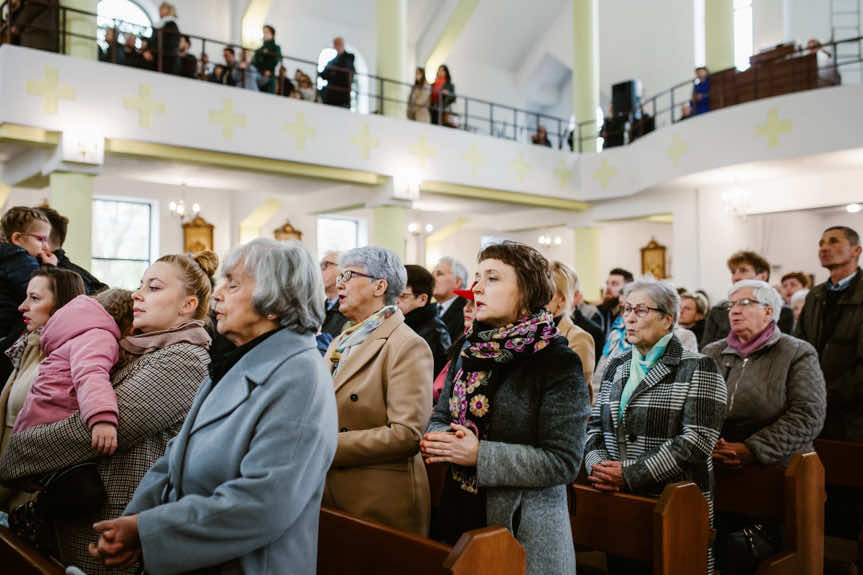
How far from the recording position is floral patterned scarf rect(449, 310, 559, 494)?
1948 millimetres

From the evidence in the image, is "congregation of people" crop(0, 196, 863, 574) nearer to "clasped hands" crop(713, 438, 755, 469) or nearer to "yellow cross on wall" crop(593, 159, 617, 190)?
"clasped hands" crop(713, 438, 755, 469)

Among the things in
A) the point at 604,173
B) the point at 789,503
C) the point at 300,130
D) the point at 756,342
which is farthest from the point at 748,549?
A: the point at 604,173

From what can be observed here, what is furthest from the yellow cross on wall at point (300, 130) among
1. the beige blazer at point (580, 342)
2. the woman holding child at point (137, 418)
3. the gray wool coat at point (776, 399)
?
the woman holding child at point (137, 418)

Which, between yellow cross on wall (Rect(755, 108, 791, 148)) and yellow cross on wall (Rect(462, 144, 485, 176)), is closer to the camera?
yellow cross on wall (Rect(755, 108, 791, 148))

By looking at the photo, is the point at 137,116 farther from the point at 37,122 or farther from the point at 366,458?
the point at 366,458

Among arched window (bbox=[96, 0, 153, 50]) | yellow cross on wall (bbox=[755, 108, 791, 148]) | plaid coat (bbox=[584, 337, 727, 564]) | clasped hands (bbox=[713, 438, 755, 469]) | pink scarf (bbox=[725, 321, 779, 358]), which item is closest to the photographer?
plaid coat (bbox=[584, 337, 727, 564])

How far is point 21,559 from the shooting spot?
1939mm

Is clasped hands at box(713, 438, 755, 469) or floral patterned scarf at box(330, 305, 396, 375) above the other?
floral patterned scarf at box(330, 305, 396, 375)

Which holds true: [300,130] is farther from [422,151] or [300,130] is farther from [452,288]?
[452,288]

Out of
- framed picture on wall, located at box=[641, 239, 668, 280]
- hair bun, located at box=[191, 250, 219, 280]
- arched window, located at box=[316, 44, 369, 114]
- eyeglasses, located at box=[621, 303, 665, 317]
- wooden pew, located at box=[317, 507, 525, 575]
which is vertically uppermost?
arched window, located at box=[316, 44, 369, 114]

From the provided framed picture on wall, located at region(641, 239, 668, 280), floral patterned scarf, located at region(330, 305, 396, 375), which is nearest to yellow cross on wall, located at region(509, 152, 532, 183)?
framed picture on wall, located at region(641, 239, 668, 280)

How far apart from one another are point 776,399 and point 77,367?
2.67 meters

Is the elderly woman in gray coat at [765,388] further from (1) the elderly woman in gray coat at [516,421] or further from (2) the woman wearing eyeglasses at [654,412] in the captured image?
(1) the elderly woman in gray coat at [516,421]

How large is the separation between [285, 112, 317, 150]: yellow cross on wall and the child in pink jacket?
6.86m
